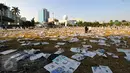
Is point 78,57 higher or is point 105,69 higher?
point 78,57

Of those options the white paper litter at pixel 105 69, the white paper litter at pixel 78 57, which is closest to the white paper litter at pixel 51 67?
the white paper litter at pixel 78 57

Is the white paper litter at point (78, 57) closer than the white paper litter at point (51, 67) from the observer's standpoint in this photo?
No

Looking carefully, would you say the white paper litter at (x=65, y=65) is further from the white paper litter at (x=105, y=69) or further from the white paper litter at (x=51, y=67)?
the white paper litter at (x=105, y=69)

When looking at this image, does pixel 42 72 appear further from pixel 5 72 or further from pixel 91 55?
pixel 91 55

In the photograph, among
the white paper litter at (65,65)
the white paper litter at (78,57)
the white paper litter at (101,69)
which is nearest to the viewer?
the white paper litter at (65,65)

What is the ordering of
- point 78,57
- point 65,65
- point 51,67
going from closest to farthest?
point 51,67 → point 65,65 → point 78,57

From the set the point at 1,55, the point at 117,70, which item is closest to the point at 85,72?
the point at 117,70

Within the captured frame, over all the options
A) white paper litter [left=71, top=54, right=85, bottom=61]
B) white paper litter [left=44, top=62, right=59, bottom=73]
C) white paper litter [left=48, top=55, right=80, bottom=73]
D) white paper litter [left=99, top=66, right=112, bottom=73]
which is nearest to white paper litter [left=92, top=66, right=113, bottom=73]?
white paper litter [left=99, top=66, right=112, bottom=73]

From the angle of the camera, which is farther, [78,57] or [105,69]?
[78,57]

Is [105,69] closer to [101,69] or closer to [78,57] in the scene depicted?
[101,69]

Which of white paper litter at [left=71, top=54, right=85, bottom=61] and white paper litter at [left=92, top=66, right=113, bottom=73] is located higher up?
white paper litter at [left=71, top=54, right=85, bottom=61]

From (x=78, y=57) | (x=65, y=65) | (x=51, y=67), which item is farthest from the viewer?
(x=78, y=57)

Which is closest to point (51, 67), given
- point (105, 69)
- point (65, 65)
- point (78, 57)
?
point (65, 65)

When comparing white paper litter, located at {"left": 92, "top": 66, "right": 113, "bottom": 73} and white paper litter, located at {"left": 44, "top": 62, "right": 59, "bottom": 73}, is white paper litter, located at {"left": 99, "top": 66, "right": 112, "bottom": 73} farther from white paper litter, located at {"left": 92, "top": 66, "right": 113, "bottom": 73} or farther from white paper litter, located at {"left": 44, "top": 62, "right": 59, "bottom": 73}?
white paper litter, located at {"left": 44, "top": 62, "right": 59, "bottom": 73}
